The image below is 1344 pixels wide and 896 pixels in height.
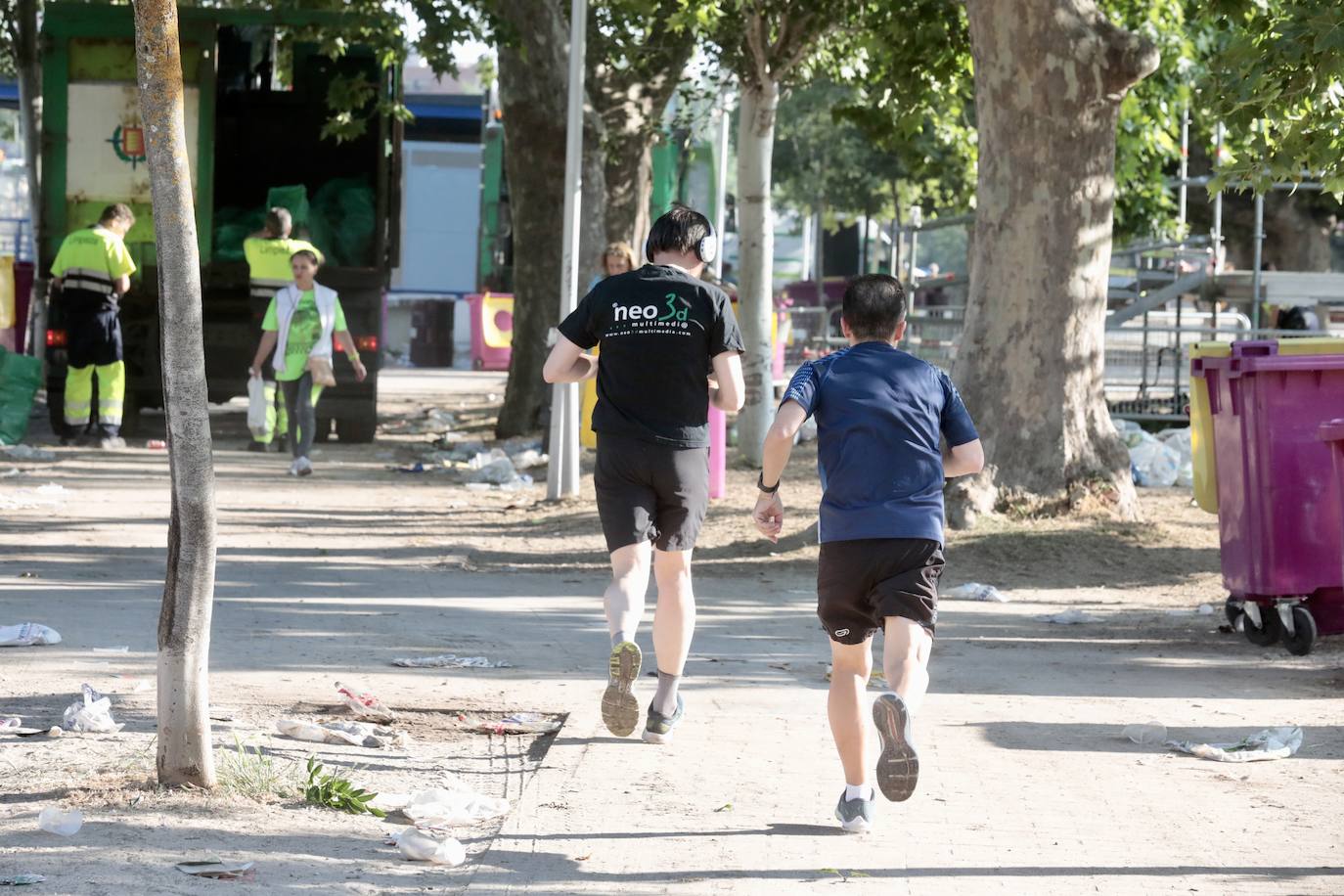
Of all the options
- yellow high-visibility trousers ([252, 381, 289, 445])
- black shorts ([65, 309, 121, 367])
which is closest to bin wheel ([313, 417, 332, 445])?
yellow high-visibility trousers ([252, 381, 289, 445])

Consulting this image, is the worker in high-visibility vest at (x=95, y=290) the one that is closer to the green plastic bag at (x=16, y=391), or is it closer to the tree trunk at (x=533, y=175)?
the green plastic bag at (x=16, y=391)

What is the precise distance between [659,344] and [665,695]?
117cm

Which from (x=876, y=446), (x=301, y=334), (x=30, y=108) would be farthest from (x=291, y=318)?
(x=876, y=446)

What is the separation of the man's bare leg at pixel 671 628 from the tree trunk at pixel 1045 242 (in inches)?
223

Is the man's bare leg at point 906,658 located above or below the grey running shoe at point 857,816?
above

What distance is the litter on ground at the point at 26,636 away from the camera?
7234 mm

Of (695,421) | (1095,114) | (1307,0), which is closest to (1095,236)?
(1095,114)

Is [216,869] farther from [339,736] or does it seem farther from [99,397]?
[99,397]

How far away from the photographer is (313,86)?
18422mm

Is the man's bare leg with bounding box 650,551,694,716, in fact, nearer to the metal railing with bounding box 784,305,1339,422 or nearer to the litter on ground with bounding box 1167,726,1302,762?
the litter on ground with bounding box 1167,726,1302,762

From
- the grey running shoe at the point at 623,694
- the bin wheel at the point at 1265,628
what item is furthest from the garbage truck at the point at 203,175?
the grey running shoe at the point at 623,694

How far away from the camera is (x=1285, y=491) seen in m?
7.91

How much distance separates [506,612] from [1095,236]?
5.04 m

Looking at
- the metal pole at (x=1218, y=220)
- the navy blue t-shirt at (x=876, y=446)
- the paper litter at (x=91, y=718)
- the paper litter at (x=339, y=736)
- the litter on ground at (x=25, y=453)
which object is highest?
the metal pole at (x=1218, y=220)
